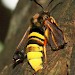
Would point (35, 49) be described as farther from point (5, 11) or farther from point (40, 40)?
point (5, 11)

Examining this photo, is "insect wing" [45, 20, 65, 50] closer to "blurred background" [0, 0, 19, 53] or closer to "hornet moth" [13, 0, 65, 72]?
"hornet moth" [13, 0, 65, 72]

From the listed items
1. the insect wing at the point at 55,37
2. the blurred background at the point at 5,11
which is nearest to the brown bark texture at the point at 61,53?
the insect wing at the point at 55,37

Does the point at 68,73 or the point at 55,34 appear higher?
the point at 55,34

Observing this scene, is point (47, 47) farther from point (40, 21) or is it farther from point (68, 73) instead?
point (68, 73)

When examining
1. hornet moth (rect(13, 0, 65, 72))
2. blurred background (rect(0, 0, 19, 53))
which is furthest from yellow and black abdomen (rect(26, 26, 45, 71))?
blurred background (rect(0, 0, 19, 53))

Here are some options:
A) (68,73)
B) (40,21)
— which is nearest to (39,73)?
(68,73)

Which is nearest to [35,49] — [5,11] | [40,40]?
[40,40]
